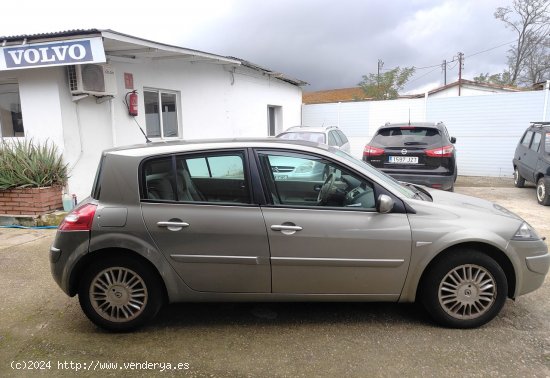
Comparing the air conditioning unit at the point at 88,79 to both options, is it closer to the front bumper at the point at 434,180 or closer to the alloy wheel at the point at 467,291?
the front bumper at the point at 434,180

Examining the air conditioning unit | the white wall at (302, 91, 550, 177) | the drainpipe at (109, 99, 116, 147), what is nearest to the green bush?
the drainpipe at (109, 99, 116, 147)

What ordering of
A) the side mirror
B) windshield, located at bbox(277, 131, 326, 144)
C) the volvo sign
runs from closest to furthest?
the side mirror
the volvo sign
windshield, located at bbox(277, 131, 326, 144)

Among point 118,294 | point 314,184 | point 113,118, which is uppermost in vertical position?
point 113,118

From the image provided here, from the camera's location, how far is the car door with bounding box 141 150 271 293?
10.1 feet

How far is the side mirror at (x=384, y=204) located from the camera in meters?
3.03

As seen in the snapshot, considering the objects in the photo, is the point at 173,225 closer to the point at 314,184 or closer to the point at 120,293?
the point at 120,293

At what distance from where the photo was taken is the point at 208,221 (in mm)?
3096

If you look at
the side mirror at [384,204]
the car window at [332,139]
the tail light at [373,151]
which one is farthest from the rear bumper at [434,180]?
the side mirror at [384,204]

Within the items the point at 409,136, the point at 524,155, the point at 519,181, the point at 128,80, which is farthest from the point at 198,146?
the point at 519,181

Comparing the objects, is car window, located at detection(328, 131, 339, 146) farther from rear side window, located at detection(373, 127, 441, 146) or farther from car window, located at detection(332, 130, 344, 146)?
rear side window, located at detection(373, 127, 441, 146)

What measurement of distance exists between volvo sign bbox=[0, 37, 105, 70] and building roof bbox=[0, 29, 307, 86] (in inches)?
3.4

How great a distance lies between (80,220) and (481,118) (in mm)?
12552

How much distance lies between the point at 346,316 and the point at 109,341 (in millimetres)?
1955

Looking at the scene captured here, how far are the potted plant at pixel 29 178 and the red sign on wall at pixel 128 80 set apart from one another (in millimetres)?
1746
